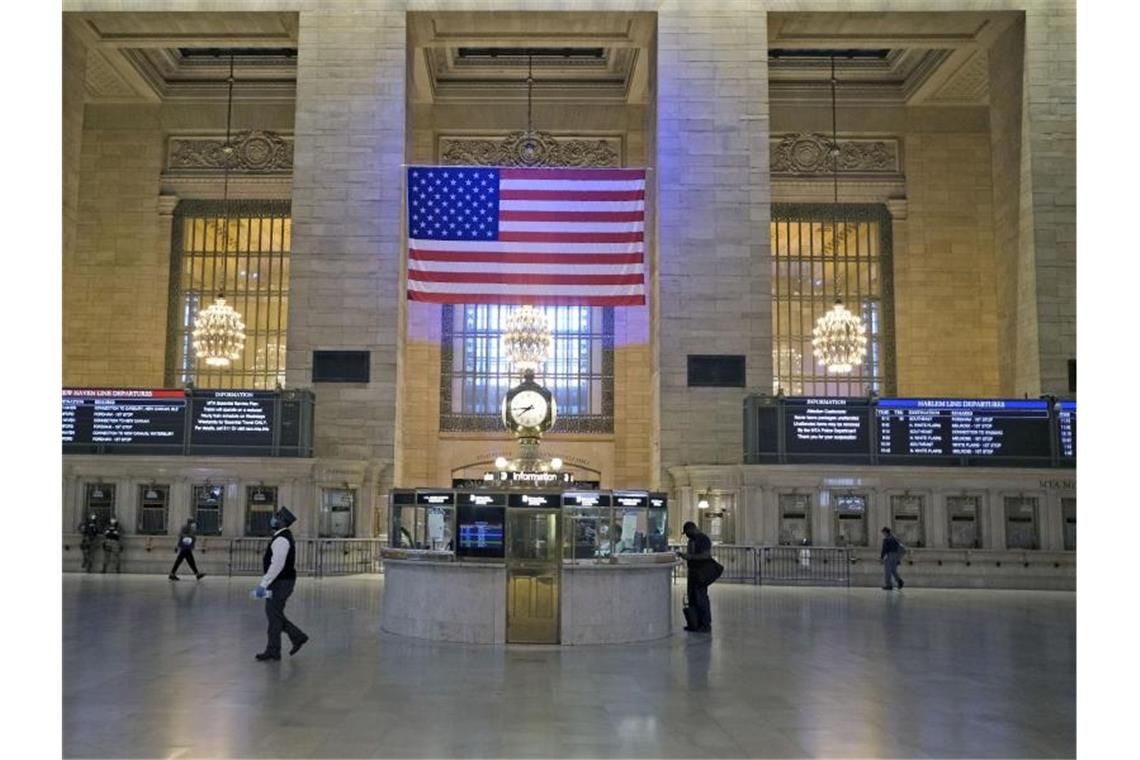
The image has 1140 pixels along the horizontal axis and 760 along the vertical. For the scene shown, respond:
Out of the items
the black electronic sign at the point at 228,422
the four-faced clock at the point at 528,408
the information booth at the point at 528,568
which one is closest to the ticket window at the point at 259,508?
the black electronic sign at the point at 228,422

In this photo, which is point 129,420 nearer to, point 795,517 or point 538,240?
point 538,240

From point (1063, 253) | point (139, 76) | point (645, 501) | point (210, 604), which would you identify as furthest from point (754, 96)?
point (139, 76)

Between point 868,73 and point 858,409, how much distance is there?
13391mm

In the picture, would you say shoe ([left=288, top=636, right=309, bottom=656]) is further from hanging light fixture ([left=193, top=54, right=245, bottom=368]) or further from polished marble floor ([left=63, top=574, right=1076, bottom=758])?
hanging light fixture ([left=193, top=54, right=245, bottom=368])

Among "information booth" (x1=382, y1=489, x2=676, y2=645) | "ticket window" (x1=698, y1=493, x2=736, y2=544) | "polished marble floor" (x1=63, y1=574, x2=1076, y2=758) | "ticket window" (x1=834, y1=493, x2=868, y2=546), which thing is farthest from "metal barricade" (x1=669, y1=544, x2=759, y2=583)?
"information booth" (x1=382, y1=489, x2=676, y2=645)

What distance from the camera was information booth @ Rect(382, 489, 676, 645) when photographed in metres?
9.52

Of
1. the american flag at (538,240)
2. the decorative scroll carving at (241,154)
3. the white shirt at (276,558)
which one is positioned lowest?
the white shirt at (276,558)

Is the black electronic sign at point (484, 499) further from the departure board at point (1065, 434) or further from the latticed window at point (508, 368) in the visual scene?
the latticed window at point (508, 368)

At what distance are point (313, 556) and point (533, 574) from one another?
1008 cm

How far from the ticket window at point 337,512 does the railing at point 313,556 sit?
20.7 inches

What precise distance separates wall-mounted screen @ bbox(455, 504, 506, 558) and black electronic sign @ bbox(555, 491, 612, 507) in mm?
630

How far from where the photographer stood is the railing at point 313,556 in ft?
59.9

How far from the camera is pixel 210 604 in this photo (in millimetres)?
12945

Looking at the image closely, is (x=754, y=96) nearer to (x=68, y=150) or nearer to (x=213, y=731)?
(x=68, y=150)
